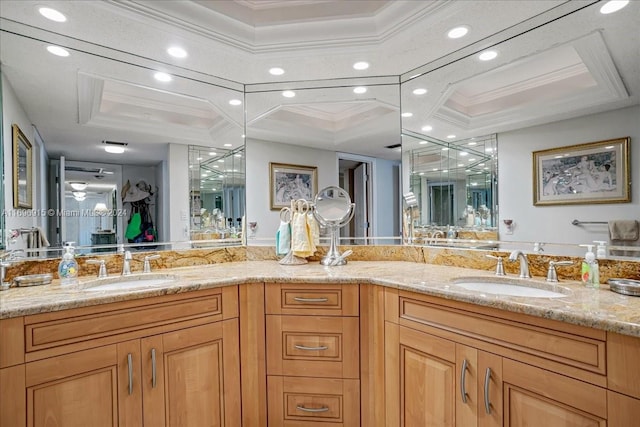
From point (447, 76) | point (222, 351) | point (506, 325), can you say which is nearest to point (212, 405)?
point (222, 351)

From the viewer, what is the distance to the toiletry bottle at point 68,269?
5.46ft

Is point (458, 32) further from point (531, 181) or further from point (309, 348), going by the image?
point (309, 348)

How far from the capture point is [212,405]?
64.9 inches

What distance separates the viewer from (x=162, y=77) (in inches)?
83.7

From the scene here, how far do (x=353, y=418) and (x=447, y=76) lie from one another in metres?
2.03

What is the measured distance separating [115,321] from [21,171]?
3.33ft

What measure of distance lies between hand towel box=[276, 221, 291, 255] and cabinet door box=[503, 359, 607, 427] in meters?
1.39

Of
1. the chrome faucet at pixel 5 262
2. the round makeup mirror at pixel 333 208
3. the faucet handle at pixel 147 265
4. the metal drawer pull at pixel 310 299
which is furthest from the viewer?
the round makeup mirror at pixel 333 208

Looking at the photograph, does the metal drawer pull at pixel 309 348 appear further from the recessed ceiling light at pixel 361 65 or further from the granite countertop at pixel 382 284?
the recessed ceiling light at pixel 361 65

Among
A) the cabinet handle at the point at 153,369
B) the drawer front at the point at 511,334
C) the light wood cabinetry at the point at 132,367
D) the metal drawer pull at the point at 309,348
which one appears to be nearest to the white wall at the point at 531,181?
the drawer front at the point at 511,334

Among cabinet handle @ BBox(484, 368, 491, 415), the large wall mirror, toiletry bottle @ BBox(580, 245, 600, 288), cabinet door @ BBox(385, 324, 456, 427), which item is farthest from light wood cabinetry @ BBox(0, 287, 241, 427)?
toiletry bottle @ BBox(580, 245, 600, 288)

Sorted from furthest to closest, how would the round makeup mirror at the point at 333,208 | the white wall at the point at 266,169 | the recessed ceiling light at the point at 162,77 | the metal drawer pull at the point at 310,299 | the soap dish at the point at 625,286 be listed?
the white wall at the point at 266,169, the round makeup mirror at the point at 333,208, the recessed ceiling light at the point at 162,77, the metal drawer pull at the point at 310,299, the soap dish at the point at 625,286

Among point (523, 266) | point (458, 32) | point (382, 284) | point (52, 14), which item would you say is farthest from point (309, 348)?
Answer: point (52, 14)

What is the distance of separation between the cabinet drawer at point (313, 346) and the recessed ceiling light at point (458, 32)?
5.22 ft
